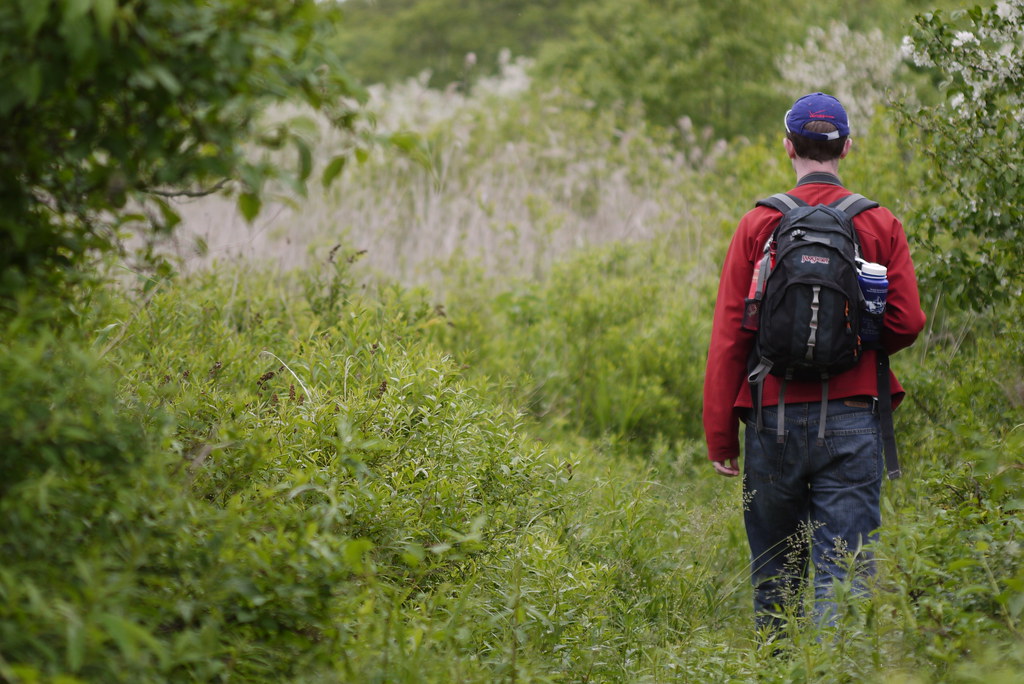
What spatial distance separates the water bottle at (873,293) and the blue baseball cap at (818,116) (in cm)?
57

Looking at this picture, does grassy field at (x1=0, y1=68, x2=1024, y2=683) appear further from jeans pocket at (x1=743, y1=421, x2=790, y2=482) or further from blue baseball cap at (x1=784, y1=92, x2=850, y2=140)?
blue baseball cap at (x1=784, y1=92, x2=850, y2=140)

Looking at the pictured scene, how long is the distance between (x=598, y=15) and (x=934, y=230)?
18932mm

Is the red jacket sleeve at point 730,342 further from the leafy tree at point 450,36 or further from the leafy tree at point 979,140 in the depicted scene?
the leafy tree at point 450,36

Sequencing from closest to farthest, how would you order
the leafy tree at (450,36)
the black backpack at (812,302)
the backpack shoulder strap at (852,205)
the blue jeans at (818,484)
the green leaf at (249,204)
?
the green leaf at (249,204)
the black backpack at (812,302)
the blue jeans at (818,484)
the backpack shoulder strap at (852,205)
the leafy tree at (450,36)

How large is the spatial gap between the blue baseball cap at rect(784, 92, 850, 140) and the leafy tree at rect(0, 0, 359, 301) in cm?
221

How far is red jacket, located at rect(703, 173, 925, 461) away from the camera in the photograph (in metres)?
3.73

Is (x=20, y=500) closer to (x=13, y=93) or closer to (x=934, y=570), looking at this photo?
(x=13, y=93)

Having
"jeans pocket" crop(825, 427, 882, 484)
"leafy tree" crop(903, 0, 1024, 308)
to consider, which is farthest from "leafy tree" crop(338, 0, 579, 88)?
"jeans pocket" crop(825, 427, 882, 484)

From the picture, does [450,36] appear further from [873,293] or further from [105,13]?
[105,13]

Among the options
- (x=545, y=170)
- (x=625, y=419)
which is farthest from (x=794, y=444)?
(x=545, y=170)

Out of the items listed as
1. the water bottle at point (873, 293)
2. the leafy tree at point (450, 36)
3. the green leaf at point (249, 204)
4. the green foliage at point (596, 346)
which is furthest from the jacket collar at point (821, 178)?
the leafy tree at point (450, 36)

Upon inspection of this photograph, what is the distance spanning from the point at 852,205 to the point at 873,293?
39 centimetres

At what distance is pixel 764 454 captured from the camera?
3.83 metres

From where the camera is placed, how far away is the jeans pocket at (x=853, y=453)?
365cm
